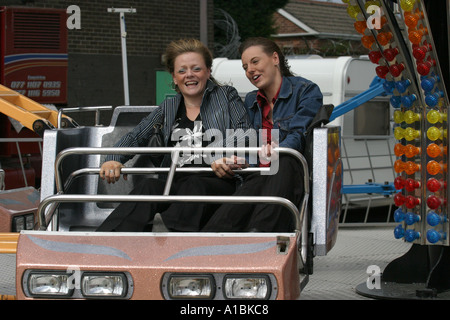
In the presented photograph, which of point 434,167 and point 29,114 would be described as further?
point 29,114

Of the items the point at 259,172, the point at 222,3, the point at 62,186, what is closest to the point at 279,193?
the point at 259,172

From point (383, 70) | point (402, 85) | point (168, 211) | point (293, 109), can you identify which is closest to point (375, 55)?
point (383, 70)

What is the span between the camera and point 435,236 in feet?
19.6

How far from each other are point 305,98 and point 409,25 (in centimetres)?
102

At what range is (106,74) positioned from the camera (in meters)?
16.5

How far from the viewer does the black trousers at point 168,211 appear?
176 inches

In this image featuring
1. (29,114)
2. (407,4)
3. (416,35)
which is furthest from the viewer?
(29,114)

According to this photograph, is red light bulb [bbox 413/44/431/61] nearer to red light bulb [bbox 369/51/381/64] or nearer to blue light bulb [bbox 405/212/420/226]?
red light bulb [bbox 369/51/381/64]

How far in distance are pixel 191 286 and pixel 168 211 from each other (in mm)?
744

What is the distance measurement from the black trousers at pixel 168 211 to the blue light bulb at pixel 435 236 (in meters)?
1.97

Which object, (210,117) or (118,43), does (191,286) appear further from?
(118,43)

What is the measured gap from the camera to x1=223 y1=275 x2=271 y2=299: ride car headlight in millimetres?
3760

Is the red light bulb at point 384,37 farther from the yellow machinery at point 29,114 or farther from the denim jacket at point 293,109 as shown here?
the yellow machinery at point 29,114
